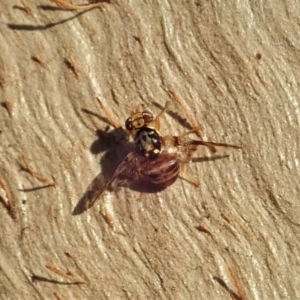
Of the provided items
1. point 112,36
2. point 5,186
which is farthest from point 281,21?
point 5,186

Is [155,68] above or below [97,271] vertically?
above

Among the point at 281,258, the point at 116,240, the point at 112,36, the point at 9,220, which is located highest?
the point at 112,36

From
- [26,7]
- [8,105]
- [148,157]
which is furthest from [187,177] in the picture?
[26,7]

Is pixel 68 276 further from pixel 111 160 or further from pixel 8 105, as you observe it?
pixel 8 105

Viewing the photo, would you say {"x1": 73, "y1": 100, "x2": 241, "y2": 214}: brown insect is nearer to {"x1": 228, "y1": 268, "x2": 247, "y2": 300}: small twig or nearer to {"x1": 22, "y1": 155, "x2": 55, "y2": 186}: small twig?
{"x1": 22, "y1": 155, "x2": 55, "y2": 186}: small twig

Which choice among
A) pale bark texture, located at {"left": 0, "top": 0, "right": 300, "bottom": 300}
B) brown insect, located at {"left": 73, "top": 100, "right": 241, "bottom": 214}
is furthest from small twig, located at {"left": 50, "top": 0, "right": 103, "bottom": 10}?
brown insect, located at {"left": 73, "top": 100, "right": 241, "bottom": 214}

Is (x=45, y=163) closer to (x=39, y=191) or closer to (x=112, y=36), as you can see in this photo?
(x=39, y=191)
